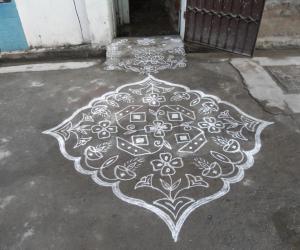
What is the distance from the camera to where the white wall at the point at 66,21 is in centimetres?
370

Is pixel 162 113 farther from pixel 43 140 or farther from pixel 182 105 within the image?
pixel 43 140

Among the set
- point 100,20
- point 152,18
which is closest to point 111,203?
point 100,20

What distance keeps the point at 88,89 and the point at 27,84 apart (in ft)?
2.59

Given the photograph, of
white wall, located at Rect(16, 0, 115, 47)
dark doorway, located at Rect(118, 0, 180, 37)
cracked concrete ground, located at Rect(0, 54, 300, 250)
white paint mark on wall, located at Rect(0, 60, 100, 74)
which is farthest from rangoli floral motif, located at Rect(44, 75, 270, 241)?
dark doorway, located at Rect(118, 0, 180, 37)

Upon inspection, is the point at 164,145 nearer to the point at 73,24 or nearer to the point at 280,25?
the point at 73,24

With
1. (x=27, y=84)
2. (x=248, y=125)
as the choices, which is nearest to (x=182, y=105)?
(x=248, y=125)

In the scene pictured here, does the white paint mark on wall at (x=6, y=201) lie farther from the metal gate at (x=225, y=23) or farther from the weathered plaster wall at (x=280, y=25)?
the weathered plaster wall at (x=280, y=25)

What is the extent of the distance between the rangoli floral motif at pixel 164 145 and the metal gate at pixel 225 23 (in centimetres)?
112

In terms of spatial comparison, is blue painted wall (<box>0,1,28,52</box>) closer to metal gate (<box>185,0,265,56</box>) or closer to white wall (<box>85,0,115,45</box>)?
white wall (<box>85,0,115,45</box>)

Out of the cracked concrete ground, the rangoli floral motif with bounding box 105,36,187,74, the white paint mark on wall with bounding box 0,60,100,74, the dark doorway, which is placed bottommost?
the cracked concrete ground

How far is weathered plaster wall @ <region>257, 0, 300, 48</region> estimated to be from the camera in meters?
3.81

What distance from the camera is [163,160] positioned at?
2.35 metres

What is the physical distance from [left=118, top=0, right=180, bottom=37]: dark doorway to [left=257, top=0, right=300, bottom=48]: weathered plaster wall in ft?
4.36

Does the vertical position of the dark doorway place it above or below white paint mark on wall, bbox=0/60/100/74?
above
